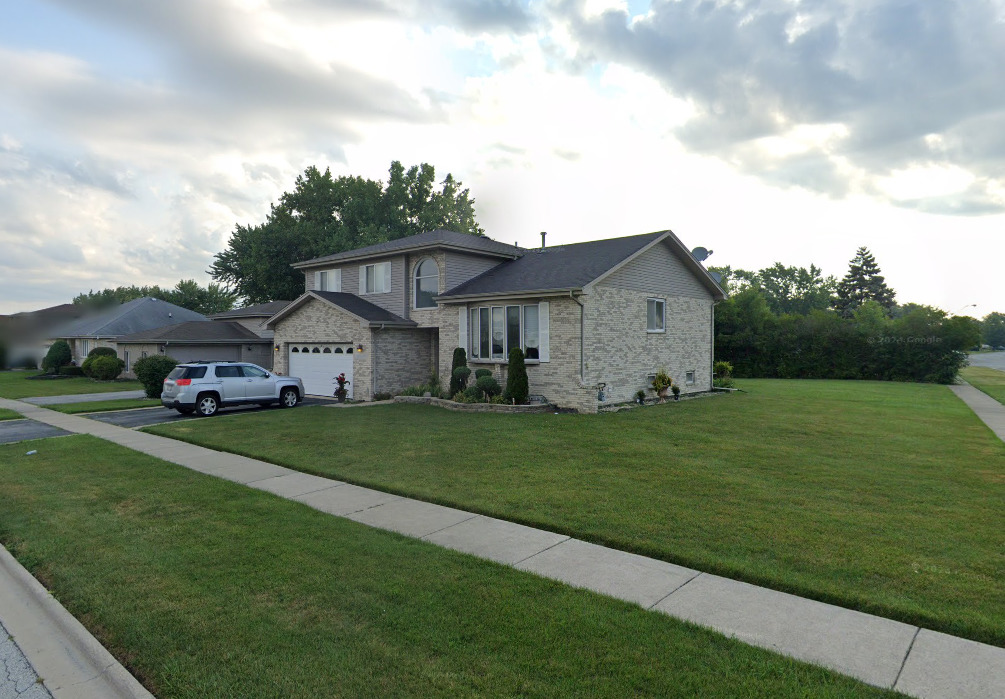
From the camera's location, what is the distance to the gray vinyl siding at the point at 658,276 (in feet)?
62.1

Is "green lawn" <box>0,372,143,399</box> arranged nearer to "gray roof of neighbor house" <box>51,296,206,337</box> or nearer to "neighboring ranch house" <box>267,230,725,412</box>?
"gray roof of neighbor house" <box>51,296,206,337</box>

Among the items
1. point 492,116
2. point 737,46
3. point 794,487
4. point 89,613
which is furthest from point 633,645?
point 492,116

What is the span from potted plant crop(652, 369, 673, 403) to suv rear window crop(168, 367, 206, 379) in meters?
14.8

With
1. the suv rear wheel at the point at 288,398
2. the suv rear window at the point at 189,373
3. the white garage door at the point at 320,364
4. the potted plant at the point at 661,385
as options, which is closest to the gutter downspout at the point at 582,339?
the potted plant at the point at 661,385

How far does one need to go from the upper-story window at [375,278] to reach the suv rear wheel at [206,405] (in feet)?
26.7

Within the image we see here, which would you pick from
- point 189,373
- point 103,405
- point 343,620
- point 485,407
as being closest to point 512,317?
point 485,407

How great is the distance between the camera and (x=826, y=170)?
770 inches

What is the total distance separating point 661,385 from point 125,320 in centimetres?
3589

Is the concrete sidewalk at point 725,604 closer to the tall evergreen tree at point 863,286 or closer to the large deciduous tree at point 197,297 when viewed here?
the large deciduous tree at point 197,297

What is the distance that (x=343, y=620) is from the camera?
14.9 ft

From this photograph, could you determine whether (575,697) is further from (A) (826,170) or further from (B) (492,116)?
(A) (826,170)

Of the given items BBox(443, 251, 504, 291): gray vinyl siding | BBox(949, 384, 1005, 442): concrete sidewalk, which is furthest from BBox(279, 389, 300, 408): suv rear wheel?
BBox(949, 384, 1005, 442): concrete sidewalk

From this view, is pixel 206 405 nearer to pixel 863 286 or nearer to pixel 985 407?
pixel 985 407

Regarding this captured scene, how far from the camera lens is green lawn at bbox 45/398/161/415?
19484 mm
